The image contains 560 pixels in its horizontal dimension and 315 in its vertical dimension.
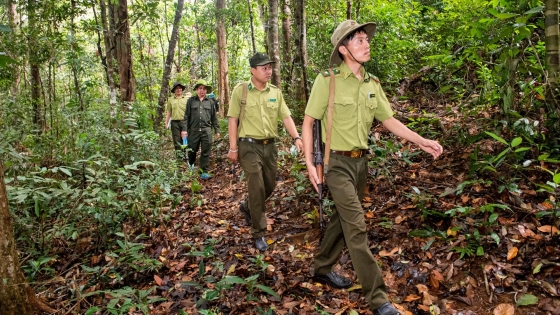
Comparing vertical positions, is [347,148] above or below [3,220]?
above

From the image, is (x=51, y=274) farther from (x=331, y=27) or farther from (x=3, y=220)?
(x=331, y=27)

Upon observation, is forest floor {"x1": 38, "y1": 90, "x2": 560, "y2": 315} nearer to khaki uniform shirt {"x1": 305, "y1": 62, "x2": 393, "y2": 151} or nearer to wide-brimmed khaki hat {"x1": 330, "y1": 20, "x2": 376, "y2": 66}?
khaki uniform shirt {"x1": 305, "y1": 62, "x2": 393, "y2": 151}

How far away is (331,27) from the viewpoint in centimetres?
1016

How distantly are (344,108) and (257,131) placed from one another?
5.85 ft

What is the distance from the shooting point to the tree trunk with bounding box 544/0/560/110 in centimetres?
411

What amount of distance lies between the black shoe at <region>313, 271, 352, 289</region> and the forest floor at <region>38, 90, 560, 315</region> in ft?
0.20

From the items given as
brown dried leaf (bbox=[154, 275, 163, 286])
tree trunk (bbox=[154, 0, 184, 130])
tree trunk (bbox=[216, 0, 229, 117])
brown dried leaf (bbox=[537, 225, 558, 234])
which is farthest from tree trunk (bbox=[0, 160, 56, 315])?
tree trunk (bbox=[216, 0, 229, 117])

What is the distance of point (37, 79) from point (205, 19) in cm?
697

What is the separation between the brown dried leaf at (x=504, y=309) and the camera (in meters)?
3.01

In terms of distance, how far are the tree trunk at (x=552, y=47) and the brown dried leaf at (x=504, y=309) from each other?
238 centimetres

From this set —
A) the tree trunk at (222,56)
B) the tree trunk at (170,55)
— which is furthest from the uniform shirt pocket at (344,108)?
the tree trunk at (222,56)

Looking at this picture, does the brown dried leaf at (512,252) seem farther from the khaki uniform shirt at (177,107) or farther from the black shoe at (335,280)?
the khaki uniform shirt at (177,107)

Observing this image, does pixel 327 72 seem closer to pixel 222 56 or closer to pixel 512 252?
pixel 512 252

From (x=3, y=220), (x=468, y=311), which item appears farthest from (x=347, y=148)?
(x=3, y=220)
